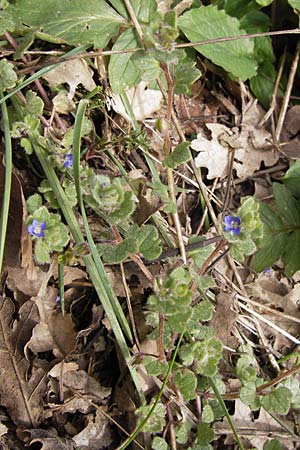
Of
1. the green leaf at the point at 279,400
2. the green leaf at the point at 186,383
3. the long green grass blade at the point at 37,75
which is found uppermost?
the long green grass blade at the point at 37,75

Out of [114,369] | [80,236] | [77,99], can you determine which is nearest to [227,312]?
[114,369]

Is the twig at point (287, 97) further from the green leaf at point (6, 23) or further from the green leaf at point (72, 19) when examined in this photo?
the green leaf at point (6, 23)

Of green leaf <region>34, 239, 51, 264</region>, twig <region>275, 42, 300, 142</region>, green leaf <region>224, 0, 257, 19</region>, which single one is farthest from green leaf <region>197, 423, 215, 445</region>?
green leaf <region>224, 0, 257, 19</region>

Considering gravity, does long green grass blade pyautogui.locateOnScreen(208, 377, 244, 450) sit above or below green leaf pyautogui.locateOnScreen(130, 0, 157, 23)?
below

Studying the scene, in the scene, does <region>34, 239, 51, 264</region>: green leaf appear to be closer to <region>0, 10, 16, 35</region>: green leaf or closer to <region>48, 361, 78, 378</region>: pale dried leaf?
<region>48, 361, 78, 378</region>: pale dried leaf

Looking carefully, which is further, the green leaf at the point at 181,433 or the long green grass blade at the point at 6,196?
the green leaf at the point at 181,433

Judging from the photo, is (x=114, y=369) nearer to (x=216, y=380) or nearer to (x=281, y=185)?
(x=216, y=380)

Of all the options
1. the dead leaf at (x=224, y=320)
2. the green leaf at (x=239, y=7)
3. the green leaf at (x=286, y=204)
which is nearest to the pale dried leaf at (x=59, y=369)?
the dead leaf at (x=224, y=320)
